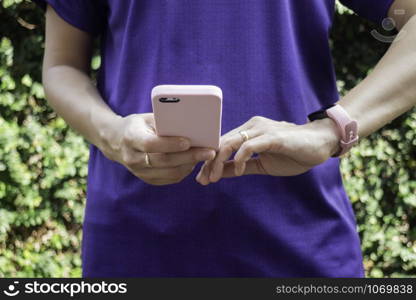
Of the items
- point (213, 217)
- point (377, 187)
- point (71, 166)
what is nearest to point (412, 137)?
point (377, 187)

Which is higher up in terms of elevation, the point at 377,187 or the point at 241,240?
the point at 241,240

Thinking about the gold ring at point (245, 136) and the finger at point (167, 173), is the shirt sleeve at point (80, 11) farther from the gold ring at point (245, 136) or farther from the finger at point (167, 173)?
the gold ring at point (245, 136)

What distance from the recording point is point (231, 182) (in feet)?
4.48

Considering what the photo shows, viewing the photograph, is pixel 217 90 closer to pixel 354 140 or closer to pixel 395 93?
pixel 354 140

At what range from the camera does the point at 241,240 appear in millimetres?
1372

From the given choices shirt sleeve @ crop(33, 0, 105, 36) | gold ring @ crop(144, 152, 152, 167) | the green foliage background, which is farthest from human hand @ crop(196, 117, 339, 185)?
the green foliage background

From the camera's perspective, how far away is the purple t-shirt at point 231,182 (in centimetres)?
137

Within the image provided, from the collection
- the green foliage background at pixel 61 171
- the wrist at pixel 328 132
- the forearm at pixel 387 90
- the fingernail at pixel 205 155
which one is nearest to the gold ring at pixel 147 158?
the fingernail at pixel 205 155

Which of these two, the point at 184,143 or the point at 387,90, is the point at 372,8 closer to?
the point at 387,90

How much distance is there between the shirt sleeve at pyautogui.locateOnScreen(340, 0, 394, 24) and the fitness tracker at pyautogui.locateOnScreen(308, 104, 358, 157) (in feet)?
1.08

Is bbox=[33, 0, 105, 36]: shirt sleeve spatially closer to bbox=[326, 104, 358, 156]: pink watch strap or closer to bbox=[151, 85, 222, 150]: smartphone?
bbox=[151, 85, 222, 150]: smartphone

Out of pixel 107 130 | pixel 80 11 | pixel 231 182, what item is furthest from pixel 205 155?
pixel 80 11

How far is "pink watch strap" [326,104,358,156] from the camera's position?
4.22ft

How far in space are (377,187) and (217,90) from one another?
9.90ft
